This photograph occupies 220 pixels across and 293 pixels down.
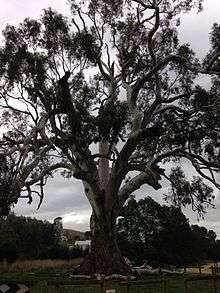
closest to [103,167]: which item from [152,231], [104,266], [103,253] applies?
[103,253]

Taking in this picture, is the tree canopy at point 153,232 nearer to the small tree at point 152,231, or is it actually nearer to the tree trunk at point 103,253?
the small tree at point 152,231

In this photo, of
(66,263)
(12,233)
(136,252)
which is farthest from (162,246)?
(12,233)

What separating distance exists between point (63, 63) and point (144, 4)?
498cm

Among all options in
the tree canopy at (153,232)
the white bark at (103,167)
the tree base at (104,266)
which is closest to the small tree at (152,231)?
the tree canopy at (153,232)

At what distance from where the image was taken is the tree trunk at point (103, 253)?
2680cm

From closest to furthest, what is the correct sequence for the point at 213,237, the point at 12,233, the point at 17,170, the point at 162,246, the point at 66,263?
the point at 17,170 < the point at 66,263 < the point at 162,246 < the point at 12,233 < the point at 213,237

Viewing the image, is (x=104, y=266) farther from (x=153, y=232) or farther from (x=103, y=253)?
(x=153, y=232)

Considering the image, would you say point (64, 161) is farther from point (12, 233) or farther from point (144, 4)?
point (12, 233)

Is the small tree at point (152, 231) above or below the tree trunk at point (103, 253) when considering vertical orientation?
above

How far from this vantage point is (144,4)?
26984 mm

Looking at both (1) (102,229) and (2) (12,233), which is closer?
(1) (102,229)

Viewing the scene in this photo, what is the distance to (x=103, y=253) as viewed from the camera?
1071 inches

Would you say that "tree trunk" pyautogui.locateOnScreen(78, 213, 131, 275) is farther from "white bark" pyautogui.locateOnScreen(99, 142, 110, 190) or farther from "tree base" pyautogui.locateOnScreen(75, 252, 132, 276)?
"white bark" pyautogui.locateOnScreen(99, 142, 110, 190)

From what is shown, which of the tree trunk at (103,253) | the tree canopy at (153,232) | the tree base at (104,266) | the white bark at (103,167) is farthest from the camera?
the tree canopy at (153,232)
